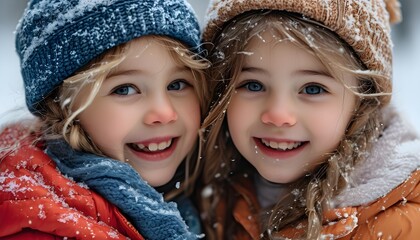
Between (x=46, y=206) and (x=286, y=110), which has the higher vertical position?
(x=286, y=110)

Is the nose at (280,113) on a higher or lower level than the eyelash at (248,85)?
lower

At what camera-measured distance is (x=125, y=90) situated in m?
1.79

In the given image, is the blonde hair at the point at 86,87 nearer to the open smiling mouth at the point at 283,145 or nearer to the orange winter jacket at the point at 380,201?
the open smiling mouth at the point at 283,145

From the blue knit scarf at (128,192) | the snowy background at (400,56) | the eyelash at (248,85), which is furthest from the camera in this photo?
the snowy background at (400,56)

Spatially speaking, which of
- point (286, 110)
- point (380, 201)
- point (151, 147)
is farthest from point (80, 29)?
point (380, 201)

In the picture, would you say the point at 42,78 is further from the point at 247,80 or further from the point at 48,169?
the point at 247,80

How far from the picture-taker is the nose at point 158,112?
177 centimetres

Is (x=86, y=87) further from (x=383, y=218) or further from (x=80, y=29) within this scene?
(x=383, y=218)

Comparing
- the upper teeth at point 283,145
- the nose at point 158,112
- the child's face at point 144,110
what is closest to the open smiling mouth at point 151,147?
the child's face at point 144,110

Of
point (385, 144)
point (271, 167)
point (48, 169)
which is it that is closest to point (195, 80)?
point (271, 167)

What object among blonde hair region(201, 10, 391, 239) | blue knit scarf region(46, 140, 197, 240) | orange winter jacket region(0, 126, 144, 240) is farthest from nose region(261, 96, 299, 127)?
orange winter jacket region(0, 126, 144, 240)

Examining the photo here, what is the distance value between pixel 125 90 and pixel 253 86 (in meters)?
0.39

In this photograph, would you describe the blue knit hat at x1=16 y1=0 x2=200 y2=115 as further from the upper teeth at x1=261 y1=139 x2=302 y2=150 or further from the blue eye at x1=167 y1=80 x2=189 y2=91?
the upper teeth at x1=261 y1=139 x2=302 y2=150

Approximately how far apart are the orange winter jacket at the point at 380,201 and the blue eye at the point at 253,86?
0.40 metres
